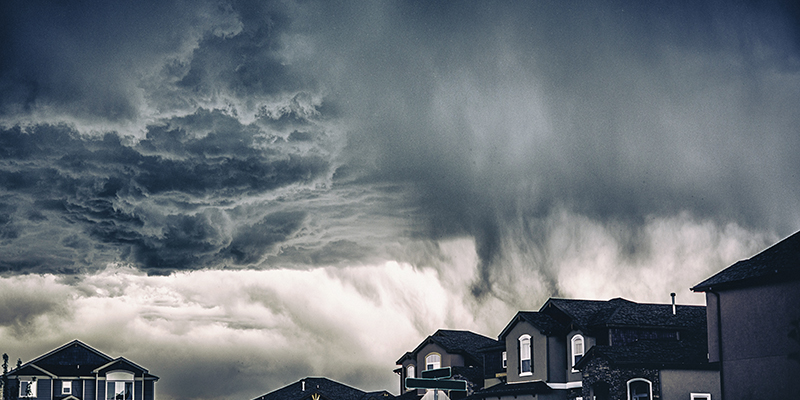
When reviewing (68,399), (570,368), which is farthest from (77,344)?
(570,368)

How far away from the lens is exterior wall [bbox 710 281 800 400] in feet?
97.7

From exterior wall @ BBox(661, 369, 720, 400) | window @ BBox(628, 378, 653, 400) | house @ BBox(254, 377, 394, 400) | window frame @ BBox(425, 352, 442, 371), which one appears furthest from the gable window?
exterior wall @ BBox(661, 369, 720, 400)

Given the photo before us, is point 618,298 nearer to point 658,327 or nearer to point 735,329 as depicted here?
point 658,327

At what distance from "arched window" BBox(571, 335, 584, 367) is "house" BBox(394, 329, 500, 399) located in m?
13.9

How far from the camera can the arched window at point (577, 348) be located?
48062mm

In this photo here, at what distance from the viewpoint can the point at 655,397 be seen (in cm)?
3975

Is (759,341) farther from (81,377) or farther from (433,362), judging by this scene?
(81,377)

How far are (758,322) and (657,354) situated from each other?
1077 cm

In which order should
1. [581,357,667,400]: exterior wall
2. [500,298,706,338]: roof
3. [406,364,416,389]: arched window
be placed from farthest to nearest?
[406,364,416,389]: arched window → [500,298,706,338]: roof → [581,357,667,400]: exterior wall

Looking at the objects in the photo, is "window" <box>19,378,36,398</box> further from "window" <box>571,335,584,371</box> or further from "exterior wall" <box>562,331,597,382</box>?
"window" <box>571,335,584,371</box>

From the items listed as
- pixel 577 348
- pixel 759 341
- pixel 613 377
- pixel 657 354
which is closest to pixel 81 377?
pixel 577 348

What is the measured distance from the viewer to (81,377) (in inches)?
2963

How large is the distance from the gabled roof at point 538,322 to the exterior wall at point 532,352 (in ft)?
0.96

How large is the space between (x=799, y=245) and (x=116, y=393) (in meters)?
64.2
